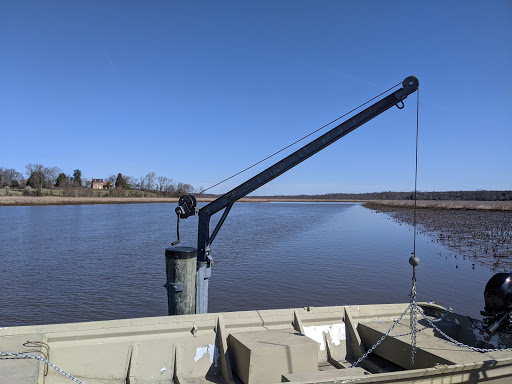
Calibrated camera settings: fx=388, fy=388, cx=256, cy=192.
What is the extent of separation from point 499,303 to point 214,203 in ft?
15.9

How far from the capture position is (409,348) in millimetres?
5250

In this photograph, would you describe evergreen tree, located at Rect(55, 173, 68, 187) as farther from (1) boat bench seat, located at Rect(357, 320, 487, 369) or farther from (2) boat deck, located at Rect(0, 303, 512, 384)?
(1) boat bench seat, located at Rect(357, 320, 487, 369)

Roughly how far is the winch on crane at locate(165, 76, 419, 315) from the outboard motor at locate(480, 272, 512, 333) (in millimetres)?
3140

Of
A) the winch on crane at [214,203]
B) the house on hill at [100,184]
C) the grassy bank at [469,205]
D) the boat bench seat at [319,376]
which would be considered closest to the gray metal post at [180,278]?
the winch on crane at [214,203]

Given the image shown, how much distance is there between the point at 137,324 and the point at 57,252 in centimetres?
1773

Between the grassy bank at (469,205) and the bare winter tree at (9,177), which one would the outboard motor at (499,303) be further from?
the bare winter tree at (9,177)

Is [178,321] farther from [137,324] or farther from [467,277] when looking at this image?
[467,277]

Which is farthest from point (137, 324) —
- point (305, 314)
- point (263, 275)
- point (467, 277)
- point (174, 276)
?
point (467, 277)

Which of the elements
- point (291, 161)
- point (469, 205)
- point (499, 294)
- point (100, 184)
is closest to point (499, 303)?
point (499, 294)

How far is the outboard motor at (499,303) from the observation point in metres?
5.52

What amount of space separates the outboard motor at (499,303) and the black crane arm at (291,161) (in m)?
3.19

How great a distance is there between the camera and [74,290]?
42.7 feet

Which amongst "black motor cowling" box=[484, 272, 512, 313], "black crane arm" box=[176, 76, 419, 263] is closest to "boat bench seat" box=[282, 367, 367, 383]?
"black motor cowling" box=[484, 272, 512, 313]

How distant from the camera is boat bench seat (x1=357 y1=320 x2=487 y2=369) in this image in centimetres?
475
